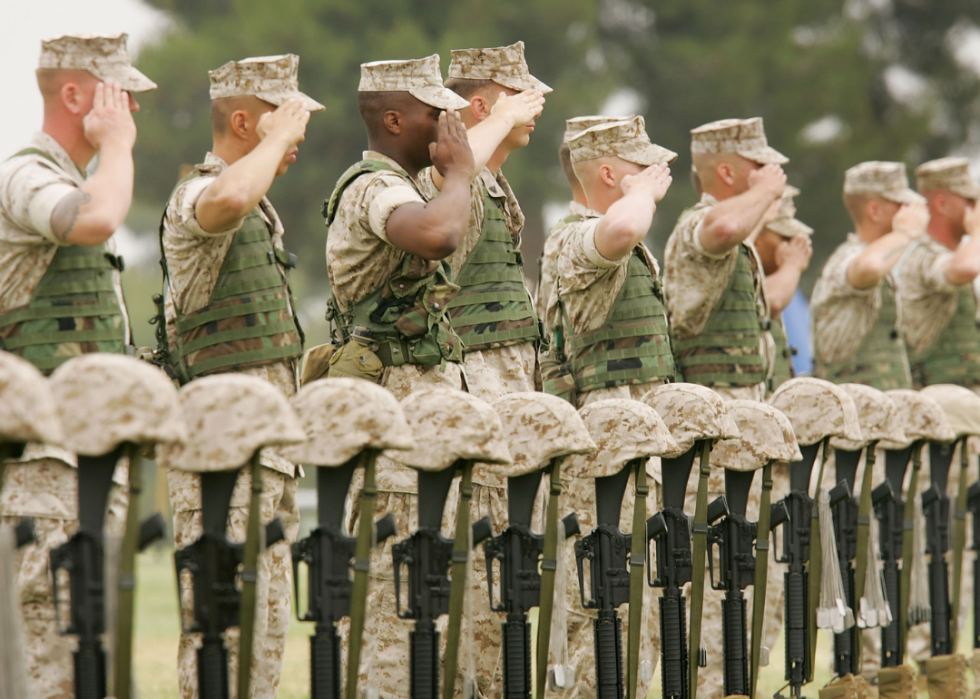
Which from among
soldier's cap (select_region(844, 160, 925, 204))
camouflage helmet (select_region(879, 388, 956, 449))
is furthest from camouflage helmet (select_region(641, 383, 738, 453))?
soldier's cap (select_region(844, 160, 925, 204))

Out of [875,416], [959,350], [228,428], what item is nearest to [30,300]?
[228,428]

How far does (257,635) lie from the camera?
13.3 ft

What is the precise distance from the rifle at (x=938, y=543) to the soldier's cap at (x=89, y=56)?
3.89 m

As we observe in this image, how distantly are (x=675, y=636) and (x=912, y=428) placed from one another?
1837mm

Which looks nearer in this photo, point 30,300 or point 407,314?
point 30,300

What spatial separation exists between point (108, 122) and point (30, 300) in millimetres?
563

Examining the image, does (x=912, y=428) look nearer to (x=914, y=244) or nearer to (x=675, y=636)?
(x=675, y=636)

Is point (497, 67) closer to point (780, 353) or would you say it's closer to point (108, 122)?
point (108, 122)

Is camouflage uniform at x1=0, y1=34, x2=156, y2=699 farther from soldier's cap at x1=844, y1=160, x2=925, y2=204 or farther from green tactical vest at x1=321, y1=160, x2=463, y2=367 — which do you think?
soldier's cap at x1=844, y1=160, x2=925, y2=204

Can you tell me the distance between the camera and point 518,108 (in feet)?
15.4

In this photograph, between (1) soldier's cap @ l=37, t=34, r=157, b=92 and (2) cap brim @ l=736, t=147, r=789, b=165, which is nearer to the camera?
(1) soldier's cap @ l=37, t=34, r=157, b=92

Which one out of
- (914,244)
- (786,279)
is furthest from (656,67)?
(786,279)

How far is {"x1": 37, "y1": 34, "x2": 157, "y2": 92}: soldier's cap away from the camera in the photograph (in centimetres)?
390

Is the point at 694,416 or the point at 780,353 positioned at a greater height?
the point at 780,353
